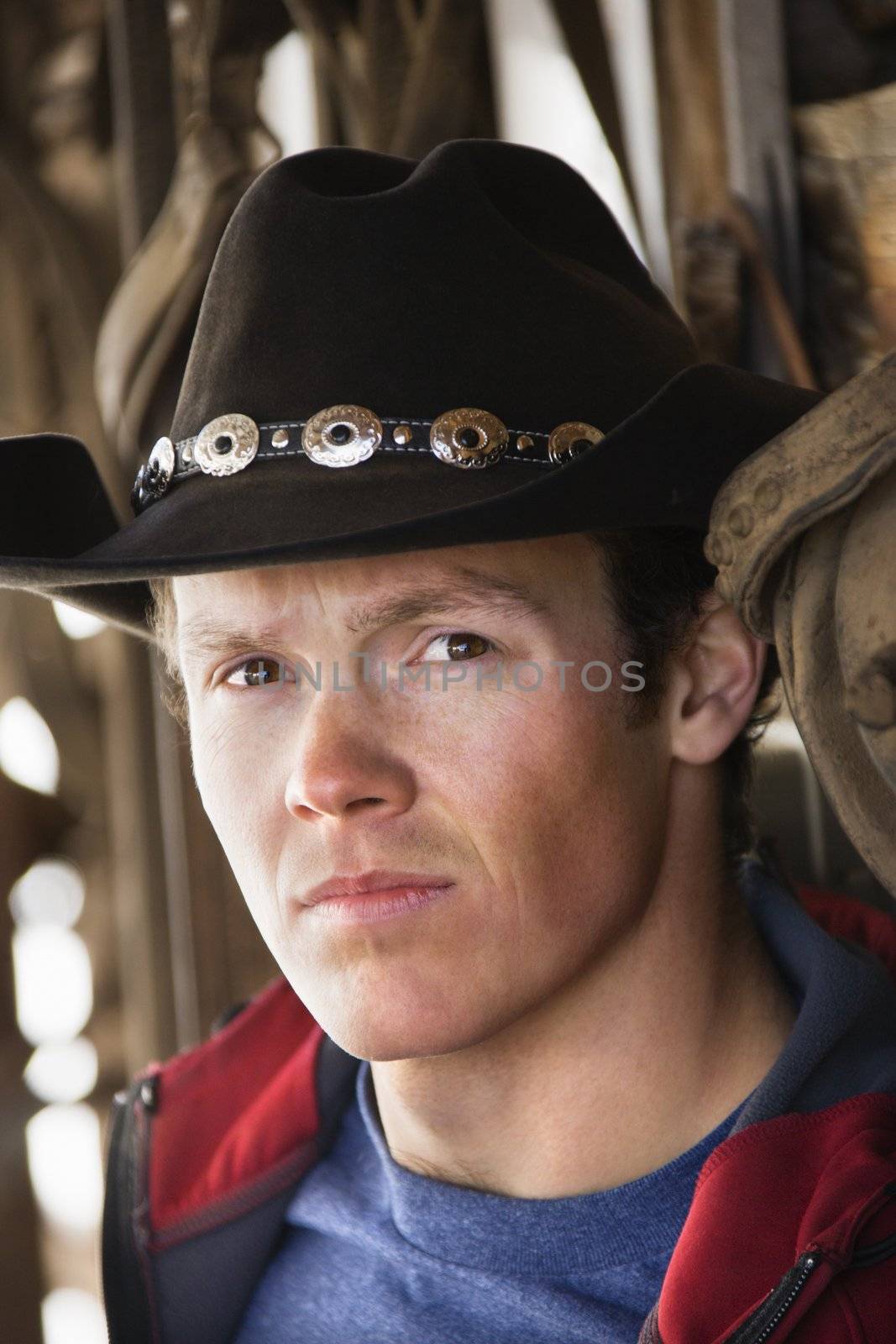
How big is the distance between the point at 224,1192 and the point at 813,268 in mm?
1560

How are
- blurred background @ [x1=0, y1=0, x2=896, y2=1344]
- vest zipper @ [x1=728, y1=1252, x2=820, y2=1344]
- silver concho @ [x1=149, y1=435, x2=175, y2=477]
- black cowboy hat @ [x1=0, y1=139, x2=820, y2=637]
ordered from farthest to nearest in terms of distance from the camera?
blurred background @ [x1=0, y1=0, x2=896, y2=1344]
silver concho @ [x1=149, y1=435, x2=175, y2=477]
black cowboy hat @ [x1=0, y1=139, x2=820, y2=637]
vest zipper @ [x1=728, y1=1252, x2=820, y2=1344]

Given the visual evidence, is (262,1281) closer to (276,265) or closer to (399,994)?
(399,994)

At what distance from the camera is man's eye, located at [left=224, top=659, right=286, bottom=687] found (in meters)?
1.51

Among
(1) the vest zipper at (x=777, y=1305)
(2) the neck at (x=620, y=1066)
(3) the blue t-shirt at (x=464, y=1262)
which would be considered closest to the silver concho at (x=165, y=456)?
(2) the neck at (x=620, y=1066)

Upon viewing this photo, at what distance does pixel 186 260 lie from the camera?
2.29 m

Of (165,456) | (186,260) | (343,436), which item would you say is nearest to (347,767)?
(343,436)

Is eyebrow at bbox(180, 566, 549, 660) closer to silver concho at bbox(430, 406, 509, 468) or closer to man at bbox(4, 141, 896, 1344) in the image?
man at bbox(4, 141, 896, 1344)

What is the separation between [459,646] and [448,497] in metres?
0.17

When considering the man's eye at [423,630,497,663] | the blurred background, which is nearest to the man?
the man's eye at [423,630,497,663]

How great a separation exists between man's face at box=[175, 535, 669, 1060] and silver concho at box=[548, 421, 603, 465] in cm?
10

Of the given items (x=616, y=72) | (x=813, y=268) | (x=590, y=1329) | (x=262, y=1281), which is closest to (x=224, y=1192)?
(x=262, y=1281)

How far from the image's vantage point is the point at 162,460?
4.94 ft

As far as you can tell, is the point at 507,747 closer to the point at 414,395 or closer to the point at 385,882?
the point at 385,882

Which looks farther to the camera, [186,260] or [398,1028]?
[186,260]
